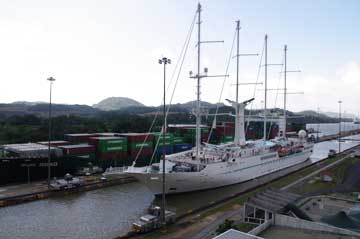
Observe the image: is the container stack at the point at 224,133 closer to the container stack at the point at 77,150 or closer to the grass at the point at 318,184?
the grass at the point at 318,184

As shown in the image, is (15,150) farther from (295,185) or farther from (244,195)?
(295,185)

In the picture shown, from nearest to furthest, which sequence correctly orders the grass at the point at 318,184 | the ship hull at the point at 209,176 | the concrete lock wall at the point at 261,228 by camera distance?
the concrete lock wall at the point at 261,228 → the ship hull at the point at 209,176 → the grass at the point at 318,184

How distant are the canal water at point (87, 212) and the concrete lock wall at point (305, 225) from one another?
9.93 metres

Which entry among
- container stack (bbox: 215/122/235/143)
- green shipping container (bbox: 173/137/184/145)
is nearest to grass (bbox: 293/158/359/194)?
green shipping container (bbox: 173/137/184/145)

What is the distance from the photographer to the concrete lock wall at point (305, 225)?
17266 mm

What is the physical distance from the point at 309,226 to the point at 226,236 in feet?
20.6

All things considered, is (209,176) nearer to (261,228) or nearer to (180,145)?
(261,228)

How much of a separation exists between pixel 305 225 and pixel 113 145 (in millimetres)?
33180

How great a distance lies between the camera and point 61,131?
2606 inches

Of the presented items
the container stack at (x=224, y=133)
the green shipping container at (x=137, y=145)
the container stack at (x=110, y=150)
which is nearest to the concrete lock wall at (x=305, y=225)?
the container stack at (x=110, y=150)

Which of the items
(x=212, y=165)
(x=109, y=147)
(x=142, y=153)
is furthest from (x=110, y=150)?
(x=212, y=165)

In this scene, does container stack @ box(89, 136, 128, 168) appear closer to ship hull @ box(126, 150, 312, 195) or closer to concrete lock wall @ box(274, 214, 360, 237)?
ship hull @ box(126, 150, 312, 195)

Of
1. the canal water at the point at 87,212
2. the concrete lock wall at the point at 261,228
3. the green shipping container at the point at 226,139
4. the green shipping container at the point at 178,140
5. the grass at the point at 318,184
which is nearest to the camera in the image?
the concrete lock wall at the point at 261,228

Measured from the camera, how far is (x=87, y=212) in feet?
87.5
